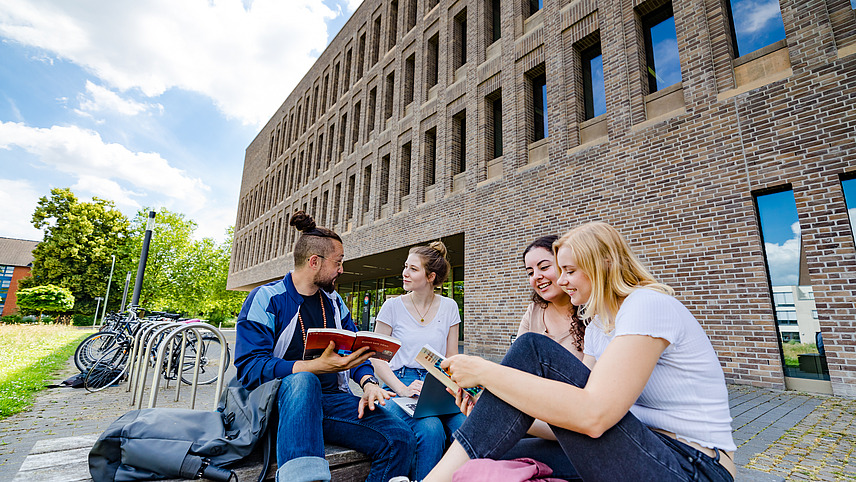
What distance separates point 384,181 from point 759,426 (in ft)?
44.0

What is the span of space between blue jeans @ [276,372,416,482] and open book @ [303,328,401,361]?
0.68ft

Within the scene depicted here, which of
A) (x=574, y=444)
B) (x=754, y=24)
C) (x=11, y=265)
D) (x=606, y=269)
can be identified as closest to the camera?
(x=574, y=444)

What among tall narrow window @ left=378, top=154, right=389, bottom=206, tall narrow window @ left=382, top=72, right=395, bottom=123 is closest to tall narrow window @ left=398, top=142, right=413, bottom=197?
tall narrow window @ left=378, top=154, right=389, bottom=206

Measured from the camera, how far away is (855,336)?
533 cm

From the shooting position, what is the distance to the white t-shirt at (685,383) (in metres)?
1.38

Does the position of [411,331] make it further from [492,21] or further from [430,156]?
[492,21]

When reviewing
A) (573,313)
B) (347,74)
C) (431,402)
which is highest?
(347,74)

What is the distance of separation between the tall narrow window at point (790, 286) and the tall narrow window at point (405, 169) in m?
10.1

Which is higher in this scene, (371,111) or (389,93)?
(389,93)

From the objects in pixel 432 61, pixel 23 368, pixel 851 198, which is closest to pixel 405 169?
pixel 432 61

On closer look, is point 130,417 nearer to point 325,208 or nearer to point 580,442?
point 580,442

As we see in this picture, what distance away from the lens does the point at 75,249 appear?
35.1 m

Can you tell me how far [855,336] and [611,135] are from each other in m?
4.86

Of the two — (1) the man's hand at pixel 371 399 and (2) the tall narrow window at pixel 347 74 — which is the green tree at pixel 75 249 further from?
(1) the man's hand at pixel 371 399
